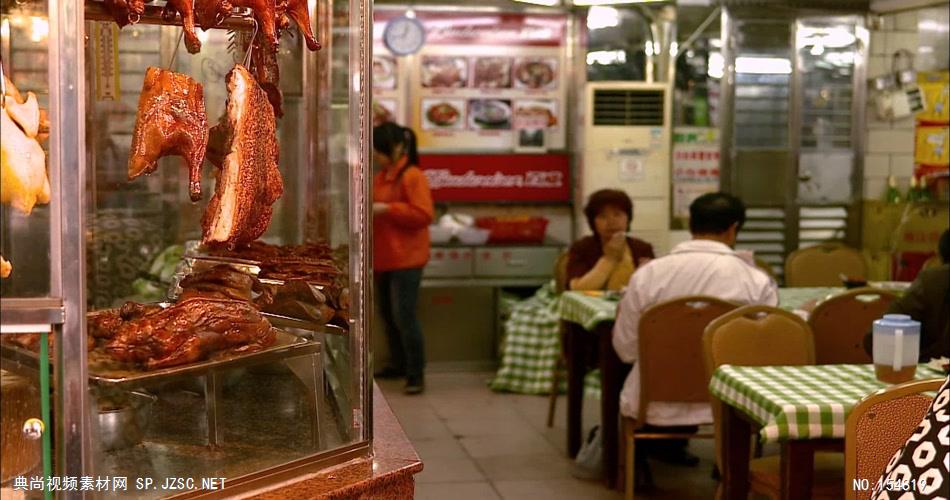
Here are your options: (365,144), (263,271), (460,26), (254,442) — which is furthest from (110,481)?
(460,26)

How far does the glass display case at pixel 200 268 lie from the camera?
1719 mm

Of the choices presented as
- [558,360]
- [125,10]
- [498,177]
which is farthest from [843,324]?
[498,177]

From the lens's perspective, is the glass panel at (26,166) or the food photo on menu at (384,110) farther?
the food photo on menu at (384,110)

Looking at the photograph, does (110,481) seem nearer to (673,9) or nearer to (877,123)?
(673,9)

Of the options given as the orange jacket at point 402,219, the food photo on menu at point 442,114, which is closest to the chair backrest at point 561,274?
the orange jacket at point 402,219

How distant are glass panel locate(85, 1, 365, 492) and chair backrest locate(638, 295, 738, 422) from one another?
6.77 feet

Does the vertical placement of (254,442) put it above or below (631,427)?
above

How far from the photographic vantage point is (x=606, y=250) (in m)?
6.35

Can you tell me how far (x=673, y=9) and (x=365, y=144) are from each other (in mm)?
6460

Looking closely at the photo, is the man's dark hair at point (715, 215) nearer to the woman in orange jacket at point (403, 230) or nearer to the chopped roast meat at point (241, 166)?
the woman in orange jacket at point (403, 230)

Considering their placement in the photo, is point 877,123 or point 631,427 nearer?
point 631,427

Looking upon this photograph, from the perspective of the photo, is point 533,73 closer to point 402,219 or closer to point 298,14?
point 402,219

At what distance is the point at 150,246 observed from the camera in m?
3.90

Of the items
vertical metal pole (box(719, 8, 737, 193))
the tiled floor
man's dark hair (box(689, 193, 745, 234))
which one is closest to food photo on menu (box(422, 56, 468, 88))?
vertical metal pole (box(719, 8, 737, 193))
